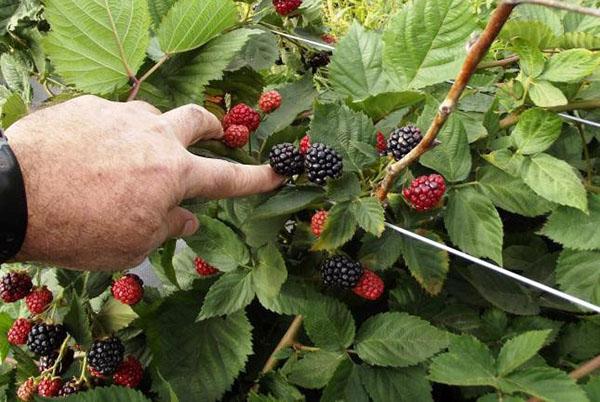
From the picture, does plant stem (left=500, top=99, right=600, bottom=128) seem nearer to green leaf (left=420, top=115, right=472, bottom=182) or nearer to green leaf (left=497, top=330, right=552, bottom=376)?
green leaf (left=420, top=115, right=472, bottom=182)

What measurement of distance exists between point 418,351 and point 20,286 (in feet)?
1.83

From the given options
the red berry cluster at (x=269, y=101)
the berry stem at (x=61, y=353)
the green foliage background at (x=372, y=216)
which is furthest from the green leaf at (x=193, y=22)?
the berry stem at (x=61, y=353)

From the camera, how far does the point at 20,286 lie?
35.0 inches

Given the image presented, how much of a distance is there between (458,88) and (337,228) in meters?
0.22

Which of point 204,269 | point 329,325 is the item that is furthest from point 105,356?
point 329,325

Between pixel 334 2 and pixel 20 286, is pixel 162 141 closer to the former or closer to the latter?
pixel 20 286

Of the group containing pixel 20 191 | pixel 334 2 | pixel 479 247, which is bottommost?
pixel 334 2

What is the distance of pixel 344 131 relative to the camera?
71 centimetres

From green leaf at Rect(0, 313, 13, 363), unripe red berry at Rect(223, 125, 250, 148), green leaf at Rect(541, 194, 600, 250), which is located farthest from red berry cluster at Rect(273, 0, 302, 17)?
green leaf at Rect(0, 313, 13, 363)

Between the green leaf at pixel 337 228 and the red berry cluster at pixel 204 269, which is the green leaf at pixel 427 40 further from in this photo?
the red berry cluster at pixel 204 269

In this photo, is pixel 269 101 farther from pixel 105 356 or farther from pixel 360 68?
pixel 105 356

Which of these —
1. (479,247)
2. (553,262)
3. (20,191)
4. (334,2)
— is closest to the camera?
(20,191)

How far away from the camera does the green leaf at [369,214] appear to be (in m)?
0.65

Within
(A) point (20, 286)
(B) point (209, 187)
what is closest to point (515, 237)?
(B) point (209, 187)
